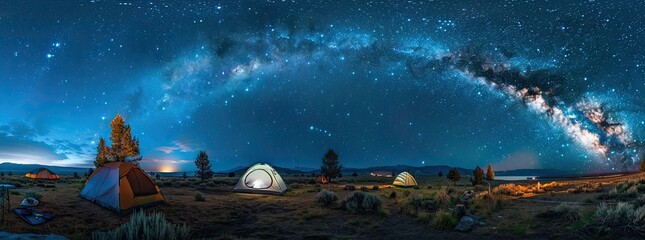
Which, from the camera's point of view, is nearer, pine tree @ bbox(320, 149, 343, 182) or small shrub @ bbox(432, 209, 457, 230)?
small shrub @ bbox(432, 209, 457, 230)

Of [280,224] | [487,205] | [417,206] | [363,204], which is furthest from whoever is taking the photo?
A: [417,206]

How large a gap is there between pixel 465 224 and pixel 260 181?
684 inches

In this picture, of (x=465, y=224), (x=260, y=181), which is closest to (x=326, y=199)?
(x=465, y=224)

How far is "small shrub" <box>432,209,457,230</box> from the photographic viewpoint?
12.5 metres

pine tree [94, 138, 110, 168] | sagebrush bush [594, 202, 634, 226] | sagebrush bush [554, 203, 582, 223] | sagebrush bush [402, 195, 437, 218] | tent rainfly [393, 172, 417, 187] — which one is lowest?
tent rainfly [393, 172, 417, 187]

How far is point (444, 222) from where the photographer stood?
12.6m

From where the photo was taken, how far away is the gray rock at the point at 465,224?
474 inches

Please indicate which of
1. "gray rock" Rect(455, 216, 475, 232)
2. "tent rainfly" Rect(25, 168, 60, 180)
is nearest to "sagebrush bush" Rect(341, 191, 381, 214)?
"gray rock" Rect(455, 216, 475, 232)

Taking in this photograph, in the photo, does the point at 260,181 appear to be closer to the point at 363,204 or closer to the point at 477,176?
the point at 363,204

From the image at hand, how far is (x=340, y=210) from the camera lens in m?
17.6

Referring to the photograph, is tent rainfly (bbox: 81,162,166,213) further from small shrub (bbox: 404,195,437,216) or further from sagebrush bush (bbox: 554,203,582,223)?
sagebrush bush (bbox: 554,203,582,223)

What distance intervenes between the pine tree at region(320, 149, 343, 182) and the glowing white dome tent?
27.2m

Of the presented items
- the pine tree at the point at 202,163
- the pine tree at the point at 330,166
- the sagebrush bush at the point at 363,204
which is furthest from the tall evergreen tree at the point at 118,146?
the sagebrush bush at the point at 363,204

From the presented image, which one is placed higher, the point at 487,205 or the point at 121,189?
the point at 121,189
